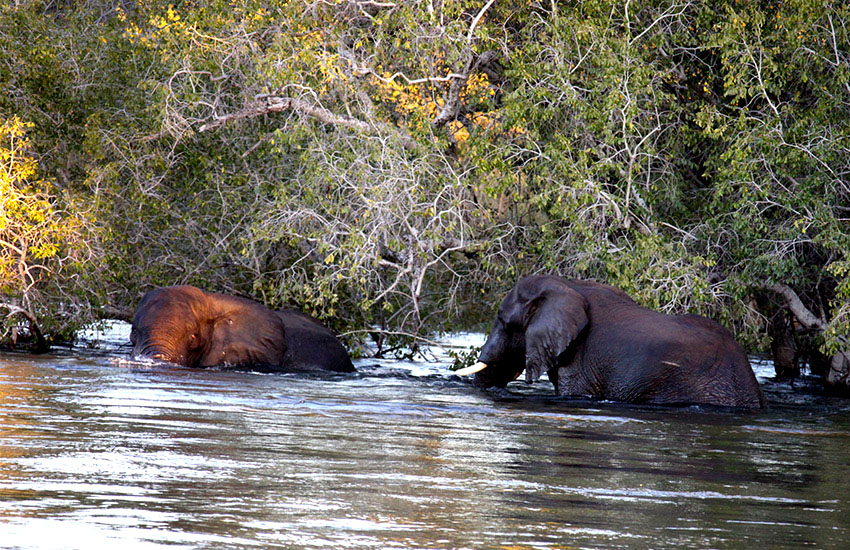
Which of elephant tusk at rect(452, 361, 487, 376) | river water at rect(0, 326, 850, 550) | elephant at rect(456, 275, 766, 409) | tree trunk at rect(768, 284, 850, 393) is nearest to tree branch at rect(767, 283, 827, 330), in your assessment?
tree trunk at rect(768, 284, 850, 393)

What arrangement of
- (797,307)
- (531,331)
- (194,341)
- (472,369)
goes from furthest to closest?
(797,307), (194,341), (472,369), (531,331)

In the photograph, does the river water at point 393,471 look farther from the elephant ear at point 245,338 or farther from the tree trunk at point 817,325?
the tree trunk at point 817,325

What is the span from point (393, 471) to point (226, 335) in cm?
782

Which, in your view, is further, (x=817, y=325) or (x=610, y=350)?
(x=817, y=325)

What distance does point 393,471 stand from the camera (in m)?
5.88

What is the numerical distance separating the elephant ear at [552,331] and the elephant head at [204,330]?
3.43 m

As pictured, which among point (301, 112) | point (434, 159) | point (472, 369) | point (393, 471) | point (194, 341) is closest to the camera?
point (393, 471)

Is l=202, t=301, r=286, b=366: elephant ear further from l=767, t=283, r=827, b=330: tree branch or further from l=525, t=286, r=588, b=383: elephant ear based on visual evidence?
l=767, t=283, r=827, b=330: tree branch

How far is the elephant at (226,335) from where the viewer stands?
12.8 meters

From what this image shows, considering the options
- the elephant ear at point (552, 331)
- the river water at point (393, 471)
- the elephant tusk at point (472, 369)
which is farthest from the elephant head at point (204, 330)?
the elephant ear at point (552, 331)

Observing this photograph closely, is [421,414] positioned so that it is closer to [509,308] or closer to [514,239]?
[509,308]

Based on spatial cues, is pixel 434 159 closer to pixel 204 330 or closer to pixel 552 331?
pixel 204 330

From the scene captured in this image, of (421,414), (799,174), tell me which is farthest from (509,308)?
(799,174)

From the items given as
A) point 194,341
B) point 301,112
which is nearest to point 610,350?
point 194,341
